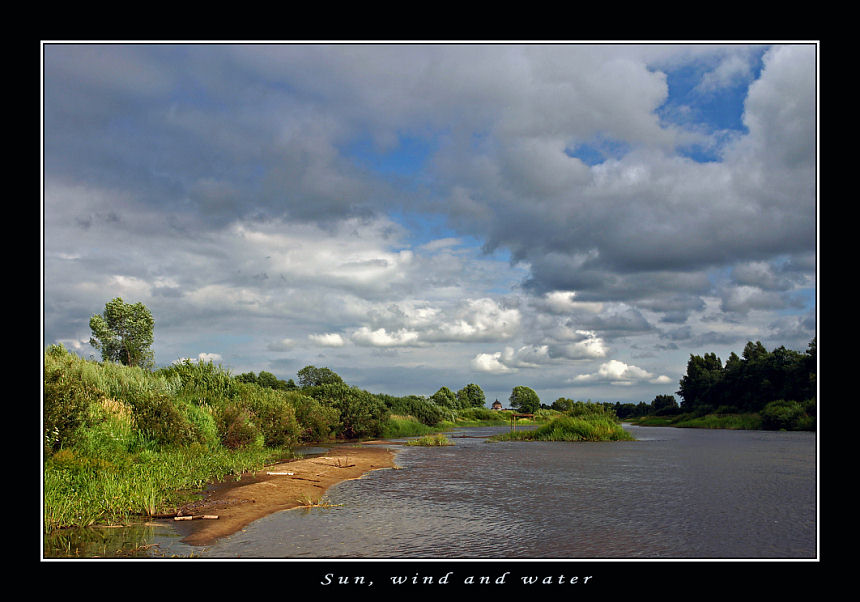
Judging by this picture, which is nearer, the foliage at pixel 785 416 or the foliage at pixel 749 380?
the foliage at pixel 785 416

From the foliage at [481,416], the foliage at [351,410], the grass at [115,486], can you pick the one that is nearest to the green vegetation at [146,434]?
the grass at [115,486]

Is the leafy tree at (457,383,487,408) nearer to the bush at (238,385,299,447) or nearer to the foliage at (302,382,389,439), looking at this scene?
the foliage at (302,382,389,439)

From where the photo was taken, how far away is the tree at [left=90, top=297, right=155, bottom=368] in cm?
7575

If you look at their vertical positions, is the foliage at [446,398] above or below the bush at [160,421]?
below

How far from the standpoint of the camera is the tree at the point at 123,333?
75.8 meters

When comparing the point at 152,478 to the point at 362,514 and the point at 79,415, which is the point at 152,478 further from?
the point at 362,514

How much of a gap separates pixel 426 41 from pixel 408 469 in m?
21.1

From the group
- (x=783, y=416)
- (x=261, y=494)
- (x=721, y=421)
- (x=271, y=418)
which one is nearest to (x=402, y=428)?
(x=271, y=418)

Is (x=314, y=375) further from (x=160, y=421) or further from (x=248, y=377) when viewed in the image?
(x=160, y=421)

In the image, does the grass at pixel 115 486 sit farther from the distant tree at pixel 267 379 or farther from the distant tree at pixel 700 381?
the distant tree at pixel 700 381

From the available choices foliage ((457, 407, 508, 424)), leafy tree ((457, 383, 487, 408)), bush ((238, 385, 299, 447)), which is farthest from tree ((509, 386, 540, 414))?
bush ((238, 385, 299, 447))

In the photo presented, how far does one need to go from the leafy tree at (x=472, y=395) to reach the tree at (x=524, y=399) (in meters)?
10.4

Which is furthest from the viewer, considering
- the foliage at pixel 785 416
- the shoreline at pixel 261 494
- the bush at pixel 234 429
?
the foliage at pixel 785 416

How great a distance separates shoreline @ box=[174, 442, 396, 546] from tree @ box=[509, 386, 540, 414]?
143468mm
